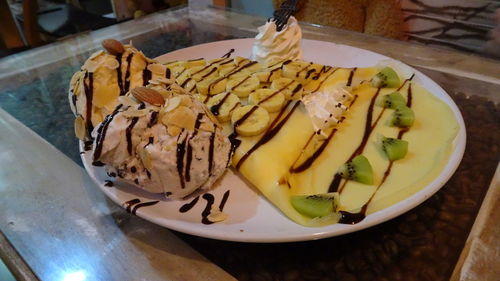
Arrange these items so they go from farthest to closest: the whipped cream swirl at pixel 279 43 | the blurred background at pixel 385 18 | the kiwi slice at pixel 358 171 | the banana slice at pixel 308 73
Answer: the blurred background at pixel 385 18, the whipped cream swirl at pixel 279 43, the banana slice at pixel 308 73, the kiwi slice at pixel 358 171

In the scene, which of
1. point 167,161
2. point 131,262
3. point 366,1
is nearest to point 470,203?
point 167,161

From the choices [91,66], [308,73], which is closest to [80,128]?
[91,66]

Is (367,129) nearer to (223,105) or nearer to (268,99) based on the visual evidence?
(268,99)

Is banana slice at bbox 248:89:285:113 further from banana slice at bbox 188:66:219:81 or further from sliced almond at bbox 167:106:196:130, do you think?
sliced almond at bbox 167:106:196:130

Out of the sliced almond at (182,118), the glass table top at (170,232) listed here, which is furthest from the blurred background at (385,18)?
the sliced almond at (182,118)

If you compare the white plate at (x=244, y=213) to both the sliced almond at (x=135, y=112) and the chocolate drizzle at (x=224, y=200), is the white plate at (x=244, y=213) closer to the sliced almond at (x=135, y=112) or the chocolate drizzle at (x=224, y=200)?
the chocolate drizzle at (x=224, y=200)

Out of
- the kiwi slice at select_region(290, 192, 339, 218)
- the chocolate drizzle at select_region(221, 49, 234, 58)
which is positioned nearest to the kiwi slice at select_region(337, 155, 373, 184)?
the kiwi slice at select_region(290, 192, 339, 218)
